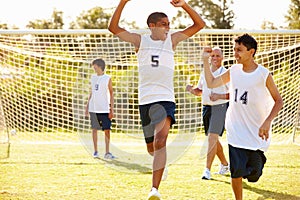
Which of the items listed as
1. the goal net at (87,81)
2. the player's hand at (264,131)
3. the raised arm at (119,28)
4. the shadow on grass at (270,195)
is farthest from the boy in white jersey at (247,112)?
the goal net at (87,81)

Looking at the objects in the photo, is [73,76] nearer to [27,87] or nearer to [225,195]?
[27,87]

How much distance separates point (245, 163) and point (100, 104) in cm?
463

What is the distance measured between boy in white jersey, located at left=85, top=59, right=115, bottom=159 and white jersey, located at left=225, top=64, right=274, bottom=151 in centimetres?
429

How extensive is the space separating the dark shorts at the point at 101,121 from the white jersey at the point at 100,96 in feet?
0.23

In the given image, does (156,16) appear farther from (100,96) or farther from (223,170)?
(100,96)

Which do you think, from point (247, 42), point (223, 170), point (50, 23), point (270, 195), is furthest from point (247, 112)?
point (50, 23)

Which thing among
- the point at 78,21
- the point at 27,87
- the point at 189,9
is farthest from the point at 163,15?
the point at 78,21

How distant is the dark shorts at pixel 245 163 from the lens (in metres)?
4.93

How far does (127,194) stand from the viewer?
19.0 feet

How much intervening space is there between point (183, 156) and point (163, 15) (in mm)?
4678

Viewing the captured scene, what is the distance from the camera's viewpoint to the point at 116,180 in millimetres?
6727

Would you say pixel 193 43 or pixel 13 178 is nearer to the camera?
pixel 13 178

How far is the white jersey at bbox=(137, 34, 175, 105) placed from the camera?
5.53m

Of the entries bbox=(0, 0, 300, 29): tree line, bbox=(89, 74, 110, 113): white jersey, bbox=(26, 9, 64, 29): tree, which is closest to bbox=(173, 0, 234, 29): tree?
bbox=(0, 0, 300, 29): tree line
